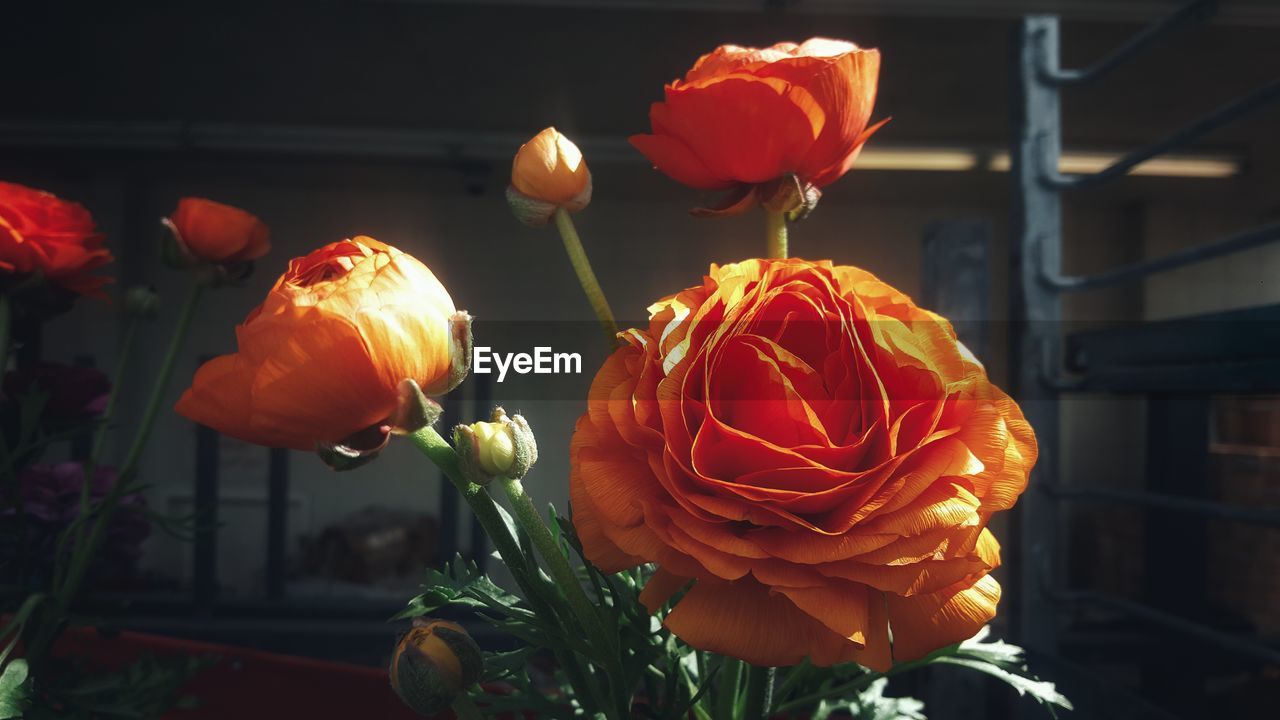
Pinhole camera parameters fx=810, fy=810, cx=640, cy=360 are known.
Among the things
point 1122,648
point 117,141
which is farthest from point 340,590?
point 1122,648

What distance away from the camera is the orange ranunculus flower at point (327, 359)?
242 millimetres

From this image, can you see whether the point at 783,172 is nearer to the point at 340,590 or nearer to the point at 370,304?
the point at 370,304

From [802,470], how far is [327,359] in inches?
5.8

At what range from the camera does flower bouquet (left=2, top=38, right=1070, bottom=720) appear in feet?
0.79

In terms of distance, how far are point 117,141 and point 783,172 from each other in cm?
527

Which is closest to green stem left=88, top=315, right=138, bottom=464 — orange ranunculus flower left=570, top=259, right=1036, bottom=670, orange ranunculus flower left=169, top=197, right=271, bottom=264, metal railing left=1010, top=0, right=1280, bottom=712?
orange ranunculus flower left=169, top=197, right=271, bottom=264

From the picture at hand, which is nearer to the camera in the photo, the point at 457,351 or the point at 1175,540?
the point at 457,351

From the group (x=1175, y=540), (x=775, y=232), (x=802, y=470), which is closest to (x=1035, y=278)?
(x=1175, y=540)

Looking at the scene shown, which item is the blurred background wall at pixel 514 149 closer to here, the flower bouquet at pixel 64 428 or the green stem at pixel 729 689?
the flower bouquet at pixel 64 428

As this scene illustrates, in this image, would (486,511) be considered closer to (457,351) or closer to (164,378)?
(457,351)

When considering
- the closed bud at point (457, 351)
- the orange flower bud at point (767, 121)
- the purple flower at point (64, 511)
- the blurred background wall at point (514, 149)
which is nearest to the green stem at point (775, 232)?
the orange flower bud at point (767, 121)

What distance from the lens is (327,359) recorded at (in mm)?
243

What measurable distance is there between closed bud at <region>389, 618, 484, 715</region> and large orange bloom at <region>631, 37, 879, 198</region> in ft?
0.64

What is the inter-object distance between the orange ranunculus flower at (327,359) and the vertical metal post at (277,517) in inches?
43.2
